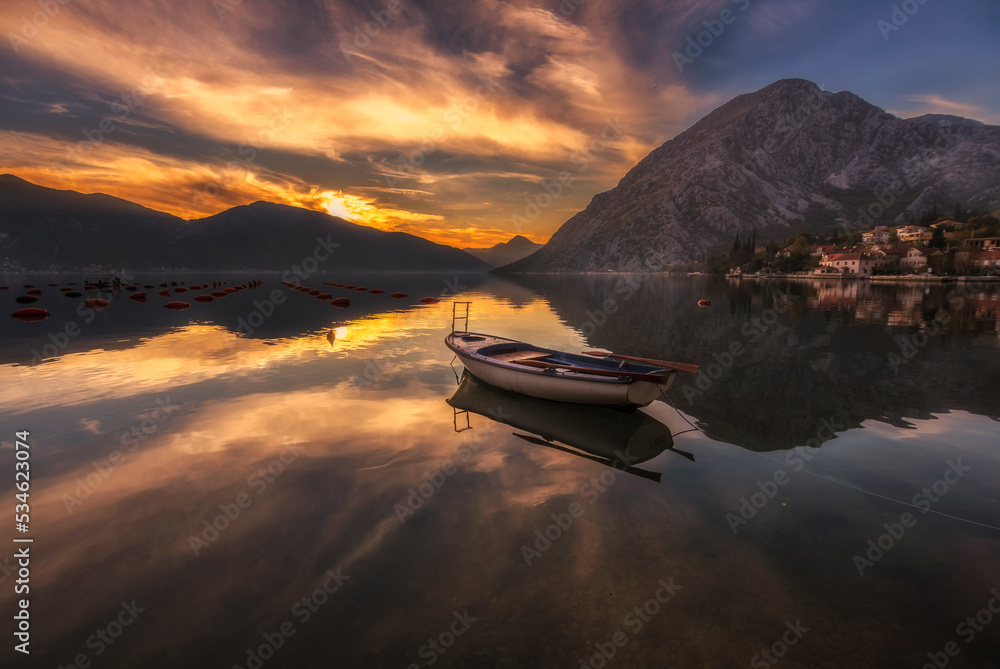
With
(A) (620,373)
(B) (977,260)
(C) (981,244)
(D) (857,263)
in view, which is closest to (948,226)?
(C) (981,244)

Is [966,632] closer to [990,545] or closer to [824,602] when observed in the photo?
[824,602]

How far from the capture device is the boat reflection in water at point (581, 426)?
13.8 metres

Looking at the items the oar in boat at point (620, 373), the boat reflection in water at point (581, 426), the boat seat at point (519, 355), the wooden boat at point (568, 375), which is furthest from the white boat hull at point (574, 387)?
the boat seat at point (519, 355)

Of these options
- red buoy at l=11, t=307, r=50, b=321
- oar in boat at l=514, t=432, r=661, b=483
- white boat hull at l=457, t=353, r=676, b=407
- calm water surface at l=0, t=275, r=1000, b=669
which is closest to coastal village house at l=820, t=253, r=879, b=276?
calm water surface at l=0, t=275, r=1000, b=669

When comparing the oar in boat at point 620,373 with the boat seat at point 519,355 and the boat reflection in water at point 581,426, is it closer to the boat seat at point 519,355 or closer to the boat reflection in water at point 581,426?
the boat reflection in water at point 581,426

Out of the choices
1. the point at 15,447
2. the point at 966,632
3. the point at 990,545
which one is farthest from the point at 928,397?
the point at 15,447

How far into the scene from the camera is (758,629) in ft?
22.1

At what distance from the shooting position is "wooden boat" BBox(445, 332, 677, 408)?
605 inches

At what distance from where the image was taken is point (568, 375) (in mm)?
16562

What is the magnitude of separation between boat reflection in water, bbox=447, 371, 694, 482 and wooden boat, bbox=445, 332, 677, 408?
711mm

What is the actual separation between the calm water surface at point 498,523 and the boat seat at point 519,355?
1.89 meters

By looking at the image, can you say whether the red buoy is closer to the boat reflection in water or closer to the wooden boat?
the wooden boat

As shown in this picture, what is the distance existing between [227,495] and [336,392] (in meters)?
9.37

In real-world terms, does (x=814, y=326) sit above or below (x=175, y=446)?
above
